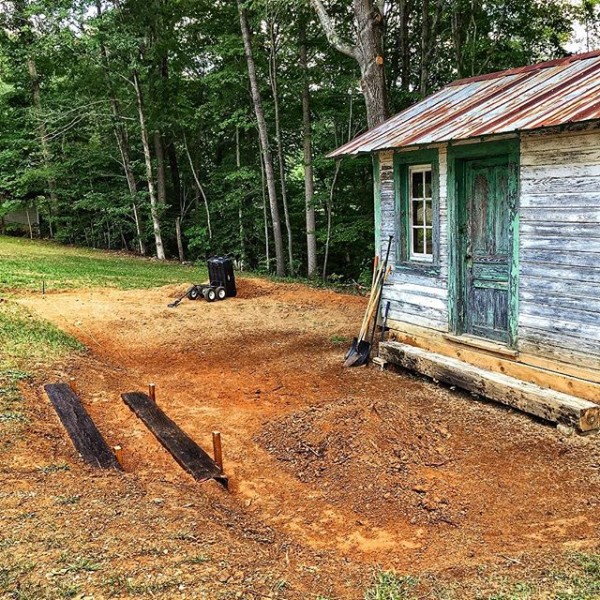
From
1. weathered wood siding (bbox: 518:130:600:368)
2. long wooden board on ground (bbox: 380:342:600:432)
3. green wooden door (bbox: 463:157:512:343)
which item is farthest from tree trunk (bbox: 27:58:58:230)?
weathered wood siding (bbox: 518:130:600:368)

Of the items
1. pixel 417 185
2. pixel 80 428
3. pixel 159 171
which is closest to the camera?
pixel 80 428

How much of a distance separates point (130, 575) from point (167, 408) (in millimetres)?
3901

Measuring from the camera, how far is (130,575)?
→ 10.6ft

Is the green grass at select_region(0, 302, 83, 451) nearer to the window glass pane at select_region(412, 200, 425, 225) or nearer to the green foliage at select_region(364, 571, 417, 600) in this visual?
the green foliage at select_region(364, 571, 417, 600)

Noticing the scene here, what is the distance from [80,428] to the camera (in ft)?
18.7

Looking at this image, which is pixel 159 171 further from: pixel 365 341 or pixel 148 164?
pixel 365 341

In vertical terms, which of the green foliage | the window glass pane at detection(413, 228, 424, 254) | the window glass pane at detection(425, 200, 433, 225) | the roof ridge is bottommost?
the green foliage

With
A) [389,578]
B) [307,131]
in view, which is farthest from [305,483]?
[307,131]

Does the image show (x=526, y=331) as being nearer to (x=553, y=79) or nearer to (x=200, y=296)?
(x=553, y=79)

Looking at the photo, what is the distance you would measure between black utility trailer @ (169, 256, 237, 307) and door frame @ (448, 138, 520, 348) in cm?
729

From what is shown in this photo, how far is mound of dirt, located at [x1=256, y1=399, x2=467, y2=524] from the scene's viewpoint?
15.6 ft

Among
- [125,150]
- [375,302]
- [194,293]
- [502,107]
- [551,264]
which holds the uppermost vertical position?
[125,150]

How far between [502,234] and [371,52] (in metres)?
6.17

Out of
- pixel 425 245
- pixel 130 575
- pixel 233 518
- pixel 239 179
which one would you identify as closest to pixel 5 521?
pixel 130 575
